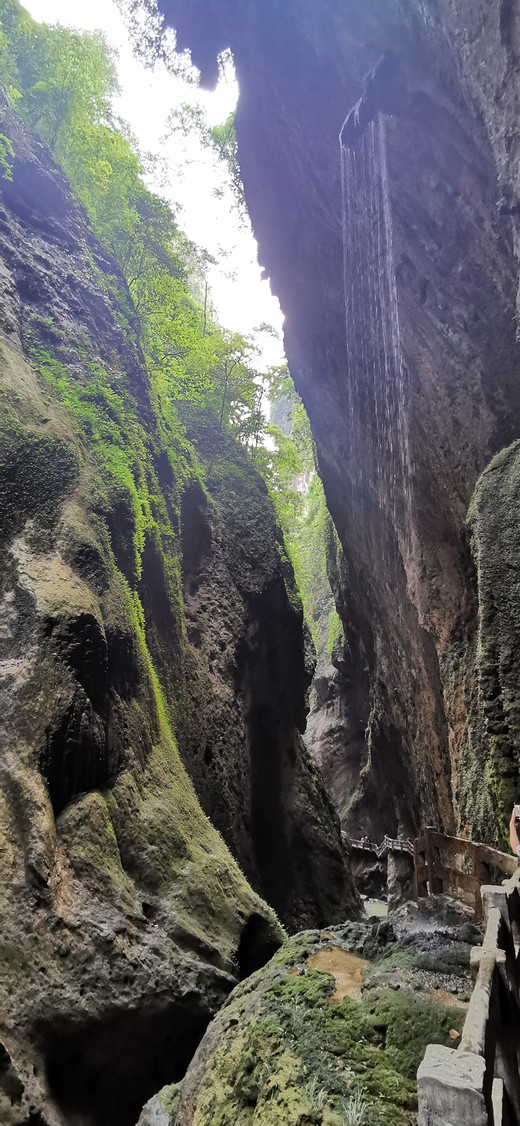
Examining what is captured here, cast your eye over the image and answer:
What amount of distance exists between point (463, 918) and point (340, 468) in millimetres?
14089

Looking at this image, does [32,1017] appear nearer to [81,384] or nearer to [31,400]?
[31,400]

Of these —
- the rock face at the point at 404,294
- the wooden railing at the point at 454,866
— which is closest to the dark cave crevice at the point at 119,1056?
the wooden railing at the point at 454,866

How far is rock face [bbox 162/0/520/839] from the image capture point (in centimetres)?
1008

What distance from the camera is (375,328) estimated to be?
47.3 ft

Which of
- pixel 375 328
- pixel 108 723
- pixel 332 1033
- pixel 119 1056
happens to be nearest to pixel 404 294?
pixel 375 328

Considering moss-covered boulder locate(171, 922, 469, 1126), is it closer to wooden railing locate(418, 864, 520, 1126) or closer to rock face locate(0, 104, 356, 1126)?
wooden railing locate(418, 864, 520, 1126)

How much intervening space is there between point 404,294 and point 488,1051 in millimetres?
13074

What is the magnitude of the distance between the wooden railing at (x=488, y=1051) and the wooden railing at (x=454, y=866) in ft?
8.61

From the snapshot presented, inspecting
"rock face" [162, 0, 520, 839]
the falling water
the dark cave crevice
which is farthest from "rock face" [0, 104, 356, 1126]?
the falling water

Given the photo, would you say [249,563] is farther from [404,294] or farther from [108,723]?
[108,723]

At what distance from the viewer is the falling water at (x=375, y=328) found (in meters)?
13.2

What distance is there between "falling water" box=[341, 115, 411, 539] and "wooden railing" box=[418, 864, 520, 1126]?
1024cm

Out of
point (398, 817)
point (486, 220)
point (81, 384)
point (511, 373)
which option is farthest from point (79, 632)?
point (398, 817)

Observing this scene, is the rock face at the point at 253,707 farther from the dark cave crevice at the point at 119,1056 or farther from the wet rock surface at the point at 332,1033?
the wet rock surface at the point at 332,1033
